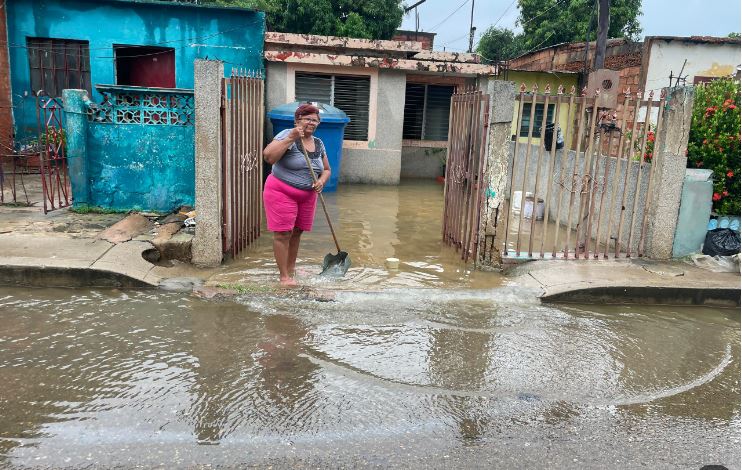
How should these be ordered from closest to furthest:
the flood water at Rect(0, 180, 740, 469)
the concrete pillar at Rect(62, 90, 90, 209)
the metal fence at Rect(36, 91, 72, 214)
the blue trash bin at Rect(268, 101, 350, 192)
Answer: the flood water at Rect(0, 180, 740, 469)
the metal fence at Rect(36, 91, 72, 214)
the concrete pillar at Rect(62, 90, 90, 209)
the blue trash bin at Rect(268, 101, 350, 192)

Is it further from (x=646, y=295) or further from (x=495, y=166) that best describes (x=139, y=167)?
(x=646, y=295)

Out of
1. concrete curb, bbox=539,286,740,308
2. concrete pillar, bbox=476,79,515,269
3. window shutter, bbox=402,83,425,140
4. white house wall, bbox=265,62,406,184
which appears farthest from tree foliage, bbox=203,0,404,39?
concrete curb, bbox=539,286,740,308

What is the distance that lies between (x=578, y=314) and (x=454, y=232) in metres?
2.05

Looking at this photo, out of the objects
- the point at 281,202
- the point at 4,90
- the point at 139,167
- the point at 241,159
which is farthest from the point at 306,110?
the point at 4,90

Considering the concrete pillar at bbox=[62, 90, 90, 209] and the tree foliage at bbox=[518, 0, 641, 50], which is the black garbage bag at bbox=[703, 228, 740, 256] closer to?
the concrete pillar at bbox=[62, 90, 90, 209]

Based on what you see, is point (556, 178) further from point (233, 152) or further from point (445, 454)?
point (445, 454)

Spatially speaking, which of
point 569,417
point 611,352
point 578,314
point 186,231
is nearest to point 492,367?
point 569,417

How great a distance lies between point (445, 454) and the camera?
296 cm

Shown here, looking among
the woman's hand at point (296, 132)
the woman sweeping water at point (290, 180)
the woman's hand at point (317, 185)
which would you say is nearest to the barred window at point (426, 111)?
the woman sweeping water at point (290, 180)

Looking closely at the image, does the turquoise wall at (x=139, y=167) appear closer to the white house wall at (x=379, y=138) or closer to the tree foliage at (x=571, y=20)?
the white house wall at (x=379, y=138)

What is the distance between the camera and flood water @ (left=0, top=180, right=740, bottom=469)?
9.72ft

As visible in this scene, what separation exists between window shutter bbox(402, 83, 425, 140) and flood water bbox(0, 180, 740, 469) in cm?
916

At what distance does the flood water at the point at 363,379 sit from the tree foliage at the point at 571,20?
19668 millimetres

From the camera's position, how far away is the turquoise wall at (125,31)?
10.8m
